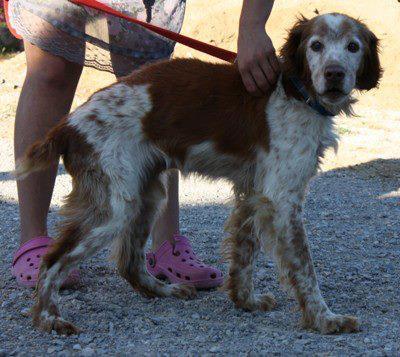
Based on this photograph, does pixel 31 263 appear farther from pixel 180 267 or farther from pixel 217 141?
pixel 217 141

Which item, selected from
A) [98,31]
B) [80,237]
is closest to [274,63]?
[98,31]

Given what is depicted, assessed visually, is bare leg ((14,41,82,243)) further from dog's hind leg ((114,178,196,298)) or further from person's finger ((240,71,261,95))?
person's finger ((240,71,261,95))

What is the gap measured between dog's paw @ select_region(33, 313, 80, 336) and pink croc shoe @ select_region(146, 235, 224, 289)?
0.89 m

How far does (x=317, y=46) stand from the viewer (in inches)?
127

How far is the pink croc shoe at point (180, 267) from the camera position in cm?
Answer: 390

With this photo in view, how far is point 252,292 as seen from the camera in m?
3.57

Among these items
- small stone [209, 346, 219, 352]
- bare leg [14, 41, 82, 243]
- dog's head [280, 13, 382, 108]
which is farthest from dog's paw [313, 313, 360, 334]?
bare leg [14, 41, 82, 243]

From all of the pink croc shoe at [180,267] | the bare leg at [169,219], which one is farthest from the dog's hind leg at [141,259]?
the bare leg at [169,219]

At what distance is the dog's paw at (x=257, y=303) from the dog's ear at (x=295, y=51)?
1062mm

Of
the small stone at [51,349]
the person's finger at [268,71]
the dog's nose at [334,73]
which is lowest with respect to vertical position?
the small stone at [51,349]

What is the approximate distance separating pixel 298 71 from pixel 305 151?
358 mm

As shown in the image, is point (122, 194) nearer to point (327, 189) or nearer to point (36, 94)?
point (36, 94)

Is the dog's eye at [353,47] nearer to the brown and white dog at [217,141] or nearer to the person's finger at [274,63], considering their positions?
the brown and white dog at [217,141]

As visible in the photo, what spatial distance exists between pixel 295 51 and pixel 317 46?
12 centimetres
